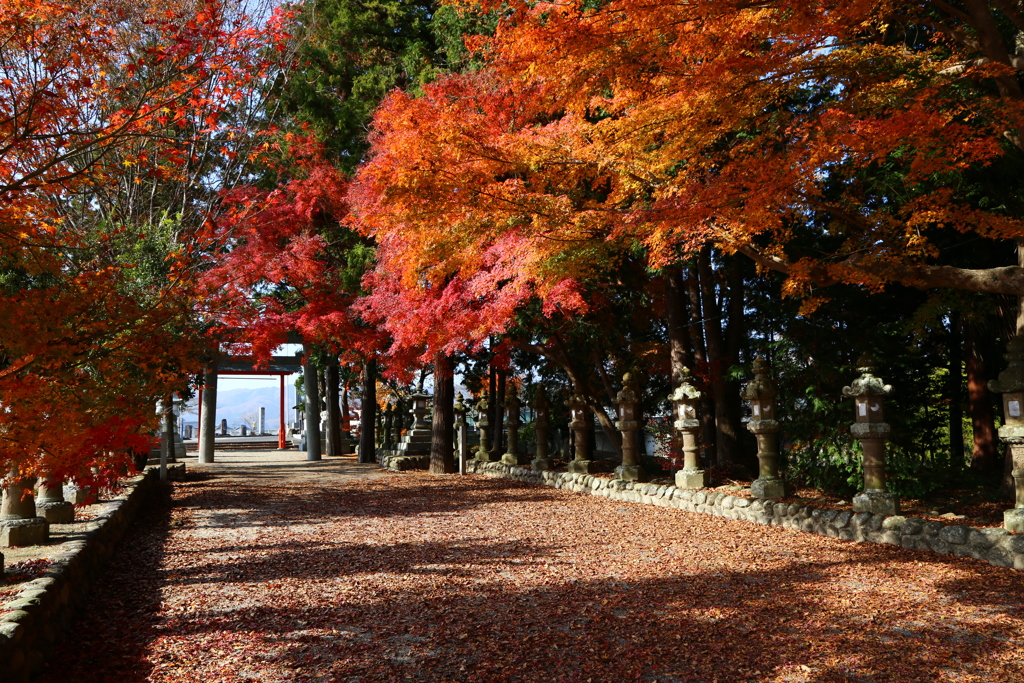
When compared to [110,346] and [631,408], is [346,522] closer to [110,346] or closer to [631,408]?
[110,346]

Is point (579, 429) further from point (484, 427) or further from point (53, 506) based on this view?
point (53, 506)

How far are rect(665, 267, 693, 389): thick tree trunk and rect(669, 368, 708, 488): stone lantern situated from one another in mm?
607

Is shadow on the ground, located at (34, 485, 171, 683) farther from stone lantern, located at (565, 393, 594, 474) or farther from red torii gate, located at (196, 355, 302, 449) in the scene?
red torii gate, located at (196, 355, 302, 449)

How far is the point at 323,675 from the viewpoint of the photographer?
3559mm

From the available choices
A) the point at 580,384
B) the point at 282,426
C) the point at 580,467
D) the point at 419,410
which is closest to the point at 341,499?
the point at 580,467

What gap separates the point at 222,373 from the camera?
95.5 feet

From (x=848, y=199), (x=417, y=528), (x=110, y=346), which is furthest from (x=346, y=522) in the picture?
(x=848, y=199)

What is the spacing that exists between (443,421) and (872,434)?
9316 millimetres

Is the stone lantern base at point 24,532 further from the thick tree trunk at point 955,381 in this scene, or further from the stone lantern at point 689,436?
the thick tree trunk at point 955,381

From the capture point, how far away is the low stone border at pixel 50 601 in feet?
10.7

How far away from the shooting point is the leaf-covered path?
3666mm

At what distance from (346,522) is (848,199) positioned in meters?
6.40

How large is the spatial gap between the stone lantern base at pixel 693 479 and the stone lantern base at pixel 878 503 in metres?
2.55

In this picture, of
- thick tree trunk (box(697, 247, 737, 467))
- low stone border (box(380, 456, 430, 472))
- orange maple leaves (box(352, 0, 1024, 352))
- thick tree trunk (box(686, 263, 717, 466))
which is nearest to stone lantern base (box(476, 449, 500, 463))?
low stone border (box(380, 456, 430, 472))
